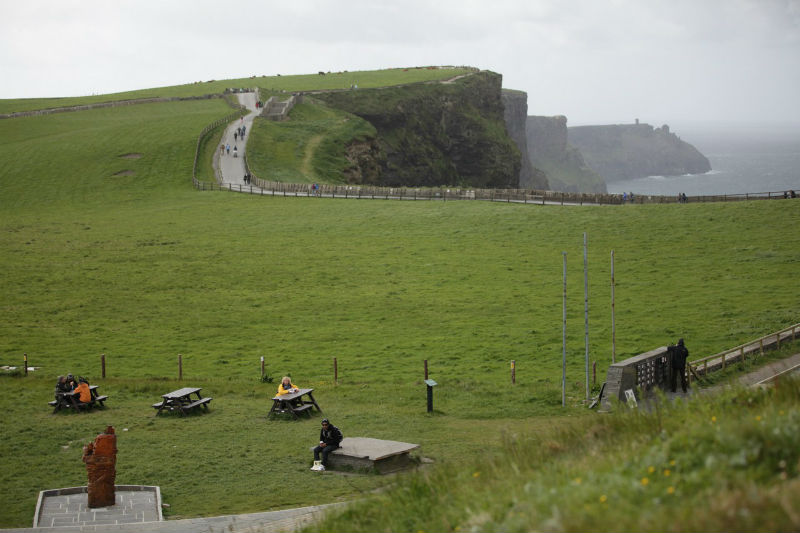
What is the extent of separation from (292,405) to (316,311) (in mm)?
18432

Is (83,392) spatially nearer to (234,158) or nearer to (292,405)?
(292,405)

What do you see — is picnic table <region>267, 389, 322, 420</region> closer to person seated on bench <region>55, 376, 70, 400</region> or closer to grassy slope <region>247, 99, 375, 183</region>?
person seated on bench <region>55, 376, 70, 400</region>

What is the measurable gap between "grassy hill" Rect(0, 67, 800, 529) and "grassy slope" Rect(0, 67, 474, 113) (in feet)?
184

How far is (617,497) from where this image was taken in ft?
35.5

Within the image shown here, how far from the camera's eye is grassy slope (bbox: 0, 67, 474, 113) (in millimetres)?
138250

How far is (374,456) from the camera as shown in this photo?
19953 mm

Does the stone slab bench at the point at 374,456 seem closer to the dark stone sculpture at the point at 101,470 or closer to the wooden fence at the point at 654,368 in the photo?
the dark stone sculpture at the point at 101,470

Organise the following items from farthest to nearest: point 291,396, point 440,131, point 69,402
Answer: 1. point 440,131
2. point 69,402
3. point 291,396

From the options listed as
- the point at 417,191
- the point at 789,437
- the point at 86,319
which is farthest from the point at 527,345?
the point at 417,191

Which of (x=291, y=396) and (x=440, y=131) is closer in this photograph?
(x=291, y=396)

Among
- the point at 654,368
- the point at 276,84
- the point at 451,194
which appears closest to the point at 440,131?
the point at 276,84

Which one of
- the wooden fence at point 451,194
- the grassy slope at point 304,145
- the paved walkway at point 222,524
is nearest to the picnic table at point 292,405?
the paved walkway at point 222,524

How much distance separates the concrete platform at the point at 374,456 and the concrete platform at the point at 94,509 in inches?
164

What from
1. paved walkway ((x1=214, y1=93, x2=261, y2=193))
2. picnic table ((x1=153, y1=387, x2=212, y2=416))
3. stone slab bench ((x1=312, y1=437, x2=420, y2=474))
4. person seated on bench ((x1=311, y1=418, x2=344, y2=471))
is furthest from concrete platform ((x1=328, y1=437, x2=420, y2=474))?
paved walkway ((x1=214, y1=93, x2=261, y2=193))
